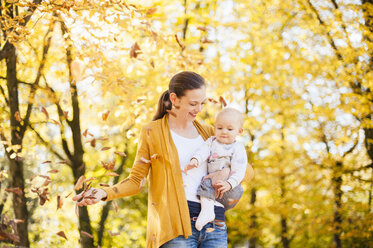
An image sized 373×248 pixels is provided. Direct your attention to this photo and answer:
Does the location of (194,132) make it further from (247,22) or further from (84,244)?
(247,22)

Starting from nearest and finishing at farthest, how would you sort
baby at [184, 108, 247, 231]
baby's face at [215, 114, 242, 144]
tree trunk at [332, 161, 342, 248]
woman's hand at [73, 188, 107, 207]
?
woman's hand at [73, 188, 107, 207] < baby at [184, 108, 247, 231] < baby's face at [215, 114, 242, 144] < tree trunk at [332, 161, 342, 248]

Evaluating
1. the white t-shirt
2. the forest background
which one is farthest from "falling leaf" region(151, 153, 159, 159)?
the forest background

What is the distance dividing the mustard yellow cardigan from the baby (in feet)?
0.35

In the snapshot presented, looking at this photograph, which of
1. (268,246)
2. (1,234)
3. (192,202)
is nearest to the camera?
(192,202)

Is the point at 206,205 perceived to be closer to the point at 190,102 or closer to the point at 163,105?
the point at 190,102

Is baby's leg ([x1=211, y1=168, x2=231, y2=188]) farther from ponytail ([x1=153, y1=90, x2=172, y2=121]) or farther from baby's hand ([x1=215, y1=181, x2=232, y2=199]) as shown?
ponytail ([x1=153, y1=90, x2=172, y2=121])

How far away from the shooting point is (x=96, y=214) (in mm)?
14133

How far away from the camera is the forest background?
6.21m

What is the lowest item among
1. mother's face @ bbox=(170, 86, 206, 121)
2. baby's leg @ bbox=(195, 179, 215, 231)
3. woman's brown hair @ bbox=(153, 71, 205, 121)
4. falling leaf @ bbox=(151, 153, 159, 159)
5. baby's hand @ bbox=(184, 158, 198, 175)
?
baby's leg @ bbox=(195, 179, 215, 231)

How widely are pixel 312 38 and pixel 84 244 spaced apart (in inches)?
250

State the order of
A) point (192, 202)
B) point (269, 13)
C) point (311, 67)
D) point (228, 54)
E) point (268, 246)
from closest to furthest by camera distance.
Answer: point (192, 202) → point (311, 67) → point (269, 13) → point (228, 54) → point (268, 246)

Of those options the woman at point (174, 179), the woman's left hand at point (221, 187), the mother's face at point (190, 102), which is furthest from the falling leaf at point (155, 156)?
the woman's left hand at point (221, 187)

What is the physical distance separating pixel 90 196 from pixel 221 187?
2.63 feet

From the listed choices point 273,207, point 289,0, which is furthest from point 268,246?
point 289,0
